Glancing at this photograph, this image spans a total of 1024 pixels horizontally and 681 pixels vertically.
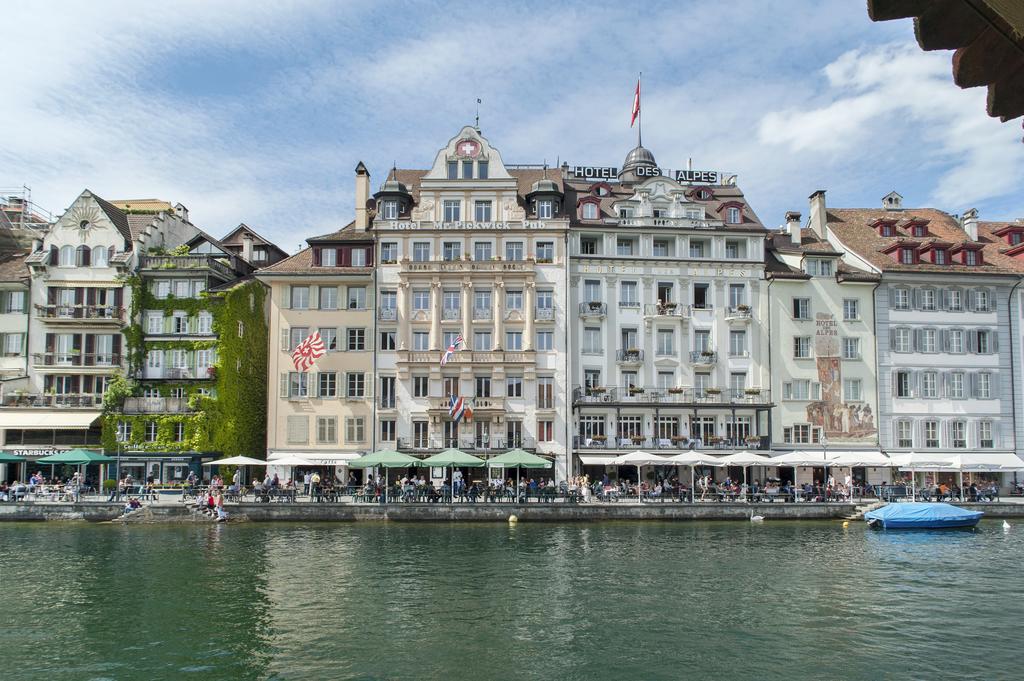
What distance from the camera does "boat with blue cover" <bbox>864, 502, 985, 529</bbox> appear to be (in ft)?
147

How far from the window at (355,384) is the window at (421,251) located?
366 inches

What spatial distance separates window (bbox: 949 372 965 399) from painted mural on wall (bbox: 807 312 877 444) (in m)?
6.37

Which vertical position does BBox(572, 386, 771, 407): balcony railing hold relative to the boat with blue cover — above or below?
above

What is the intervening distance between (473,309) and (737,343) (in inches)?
760

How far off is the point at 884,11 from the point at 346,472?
57.2m

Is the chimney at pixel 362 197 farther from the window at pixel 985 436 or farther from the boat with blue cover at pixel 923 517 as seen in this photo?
the window at pixel 985 436

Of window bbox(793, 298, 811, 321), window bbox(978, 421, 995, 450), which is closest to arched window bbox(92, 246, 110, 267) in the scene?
window bbox(793, 298, 811, 321)

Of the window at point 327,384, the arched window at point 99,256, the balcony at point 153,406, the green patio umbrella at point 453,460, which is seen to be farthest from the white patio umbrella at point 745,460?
the arched window at point 99,256

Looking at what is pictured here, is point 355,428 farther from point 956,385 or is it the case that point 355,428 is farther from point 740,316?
point 956,385

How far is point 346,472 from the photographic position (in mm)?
58688

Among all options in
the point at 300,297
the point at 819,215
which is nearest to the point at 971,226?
the point at 819,215

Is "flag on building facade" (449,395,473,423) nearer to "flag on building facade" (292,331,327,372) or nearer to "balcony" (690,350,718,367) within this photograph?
"flag on building facade" (292,331,327,372)

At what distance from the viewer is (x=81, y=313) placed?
61.0m

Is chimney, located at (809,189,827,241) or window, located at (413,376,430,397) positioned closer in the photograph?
window, located at (413,376,430,397)
